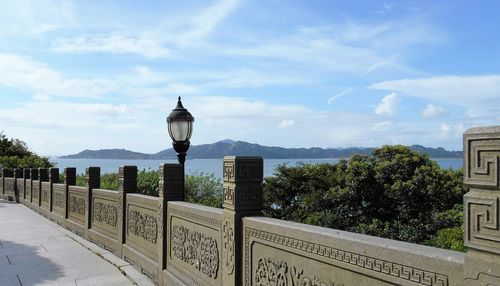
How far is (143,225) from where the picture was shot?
781 cm

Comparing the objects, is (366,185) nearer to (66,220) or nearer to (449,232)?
(449,232)

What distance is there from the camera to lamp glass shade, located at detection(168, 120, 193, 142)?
28.5ft

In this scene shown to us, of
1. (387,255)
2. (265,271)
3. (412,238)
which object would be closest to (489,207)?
(387,255)

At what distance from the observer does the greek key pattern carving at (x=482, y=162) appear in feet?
7.27

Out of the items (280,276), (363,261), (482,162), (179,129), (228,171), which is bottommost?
(280,276)

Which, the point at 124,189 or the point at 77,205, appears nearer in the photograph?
the point at 124,189

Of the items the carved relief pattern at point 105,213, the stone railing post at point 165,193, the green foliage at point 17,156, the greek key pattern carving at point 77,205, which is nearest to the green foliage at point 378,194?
the stone railing post at point 165,193

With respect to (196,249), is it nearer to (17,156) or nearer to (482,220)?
(482,220)

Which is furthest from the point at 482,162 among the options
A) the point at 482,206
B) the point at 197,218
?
the point at 197,218

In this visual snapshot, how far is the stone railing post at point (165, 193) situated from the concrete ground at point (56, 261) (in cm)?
63

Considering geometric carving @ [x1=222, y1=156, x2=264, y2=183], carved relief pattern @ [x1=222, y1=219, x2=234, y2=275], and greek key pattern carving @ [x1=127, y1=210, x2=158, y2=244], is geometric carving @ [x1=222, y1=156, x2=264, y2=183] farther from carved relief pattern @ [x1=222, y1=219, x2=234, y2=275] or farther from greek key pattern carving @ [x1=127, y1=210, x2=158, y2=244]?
greek key pattern carving @ [x1=127, y1=210, x2=158, y2=244]

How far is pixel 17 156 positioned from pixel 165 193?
29.4 meters

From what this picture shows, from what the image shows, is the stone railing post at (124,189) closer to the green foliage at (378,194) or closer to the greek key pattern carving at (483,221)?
the green foliage at (378,194)

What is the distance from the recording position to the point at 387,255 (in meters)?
2.88
